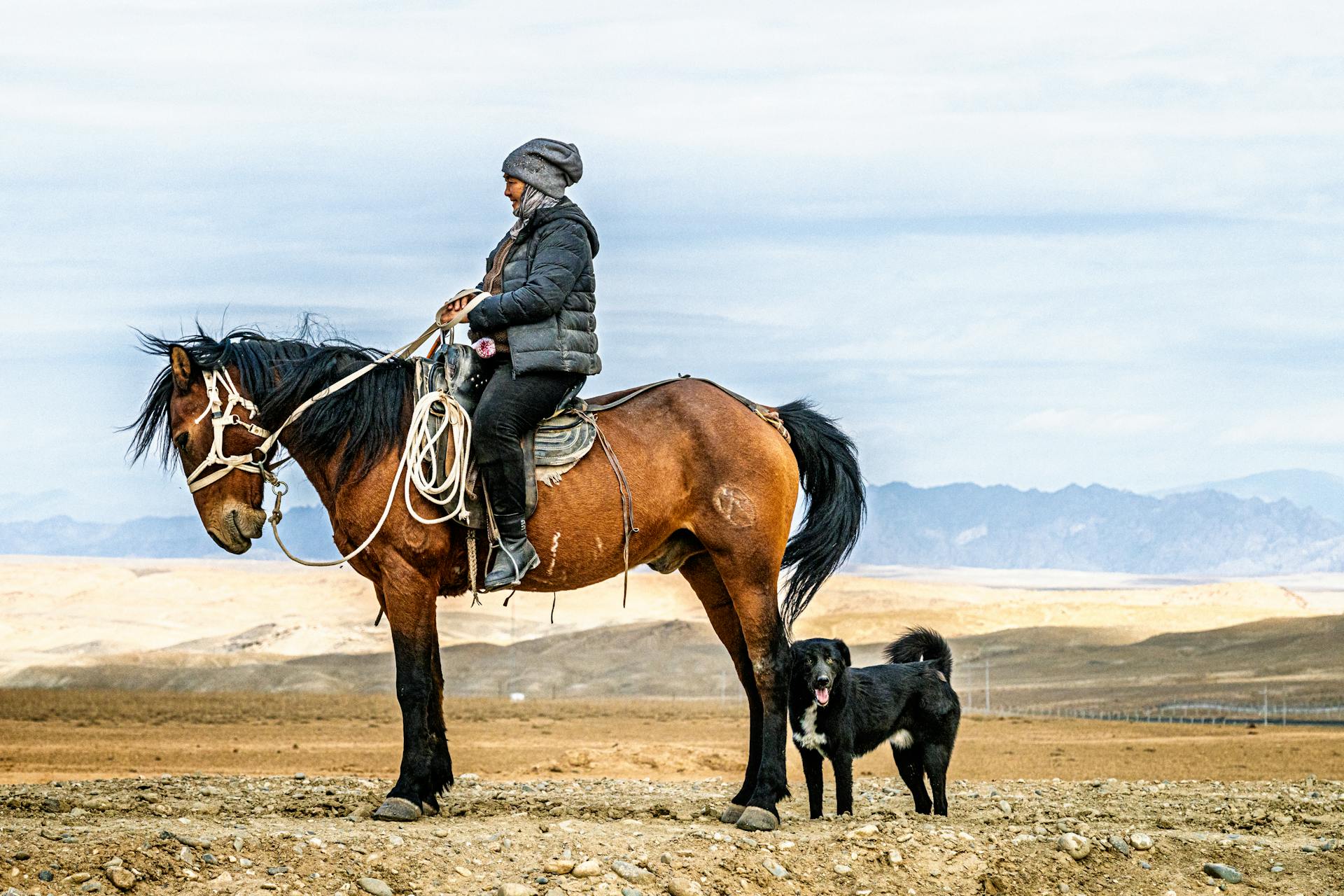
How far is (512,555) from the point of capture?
9.10 m

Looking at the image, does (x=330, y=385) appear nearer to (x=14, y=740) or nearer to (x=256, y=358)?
(x=256, y=358)

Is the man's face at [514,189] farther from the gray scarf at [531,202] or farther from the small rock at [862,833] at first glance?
the small rock at [862,833]

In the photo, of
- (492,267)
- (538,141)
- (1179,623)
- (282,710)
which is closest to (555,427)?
(492,267)

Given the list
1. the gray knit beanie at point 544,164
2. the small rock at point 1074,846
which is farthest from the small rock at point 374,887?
the gray knit beanie at point 544,164

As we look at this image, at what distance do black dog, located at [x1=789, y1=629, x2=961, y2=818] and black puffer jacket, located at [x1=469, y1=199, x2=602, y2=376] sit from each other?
250 centimetres

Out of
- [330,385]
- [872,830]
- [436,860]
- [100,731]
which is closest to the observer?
[436,860]

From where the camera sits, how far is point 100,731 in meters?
27.7

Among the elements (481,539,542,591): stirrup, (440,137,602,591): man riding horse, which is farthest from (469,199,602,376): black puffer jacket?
(481,539,542,591): stirrup

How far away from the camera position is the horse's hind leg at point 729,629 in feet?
32.3

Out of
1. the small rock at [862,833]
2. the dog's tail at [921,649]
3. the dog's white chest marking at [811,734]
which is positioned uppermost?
the dog's tail at [921,649]

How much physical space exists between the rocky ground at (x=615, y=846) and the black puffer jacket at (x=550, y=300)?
9.26ft

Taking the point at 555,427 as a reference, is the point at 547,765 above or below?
below

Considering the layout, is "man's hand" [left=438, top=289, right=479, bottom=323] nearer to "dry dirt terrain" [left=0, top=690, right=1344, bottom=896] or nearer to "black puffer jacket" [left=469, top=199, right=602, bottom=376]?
"black puffer jacket" [left=469, top=199, right=602, bottom=376]

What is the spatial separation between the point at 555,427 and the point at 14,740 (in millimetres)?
19286
